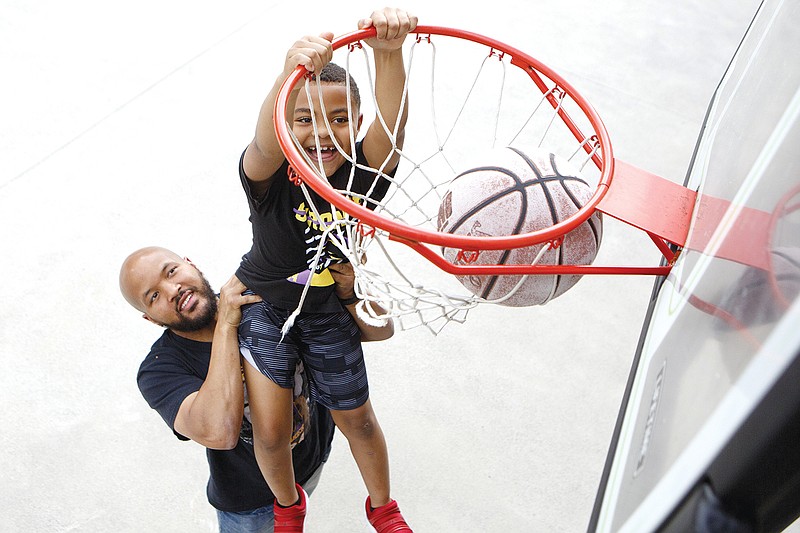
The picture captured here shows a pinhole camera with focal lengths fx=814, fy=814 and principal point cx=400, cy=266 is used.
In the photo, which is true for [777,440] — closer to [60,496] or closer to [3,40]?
[60,496]

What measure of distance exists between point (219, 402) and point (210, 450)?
192 millimetres

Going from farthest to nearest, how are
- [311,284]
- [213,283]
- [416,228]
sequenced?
[213,283] < [311,284] < [416,228]

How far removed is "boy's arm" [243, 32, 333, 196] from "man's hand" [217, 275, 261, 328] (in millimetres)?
304

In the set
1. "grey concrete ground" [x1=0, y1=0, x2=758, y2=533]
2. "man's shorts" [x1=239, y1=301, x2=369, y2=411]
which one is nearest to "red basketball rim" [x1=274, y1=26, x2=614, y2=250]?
"man's shorts" [x1=239, y1=301, x2=369, y2=411]

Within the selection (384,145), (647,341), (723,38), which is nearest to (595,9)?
(723,38)

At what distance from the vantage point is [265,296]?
77.5 inches

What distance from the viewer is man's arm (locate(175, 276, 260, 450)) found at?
1853 mm

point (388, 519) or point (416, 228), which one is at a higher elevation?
point (416, 228)

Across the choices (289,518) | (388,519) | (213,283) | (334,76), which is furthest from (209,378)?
(213,283)

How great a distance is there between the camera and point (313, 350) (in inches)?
79.4

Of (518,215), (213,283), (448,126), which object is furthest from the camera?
(448,126)

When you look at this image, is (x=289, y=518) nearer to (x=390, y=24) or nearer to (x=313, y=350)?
(x=313, y=350)

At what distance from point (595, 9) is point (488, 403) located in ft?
9.85

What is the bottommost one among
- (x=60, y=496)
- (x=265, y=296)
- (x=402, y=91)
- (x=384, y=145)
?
(x=60, y=496)
